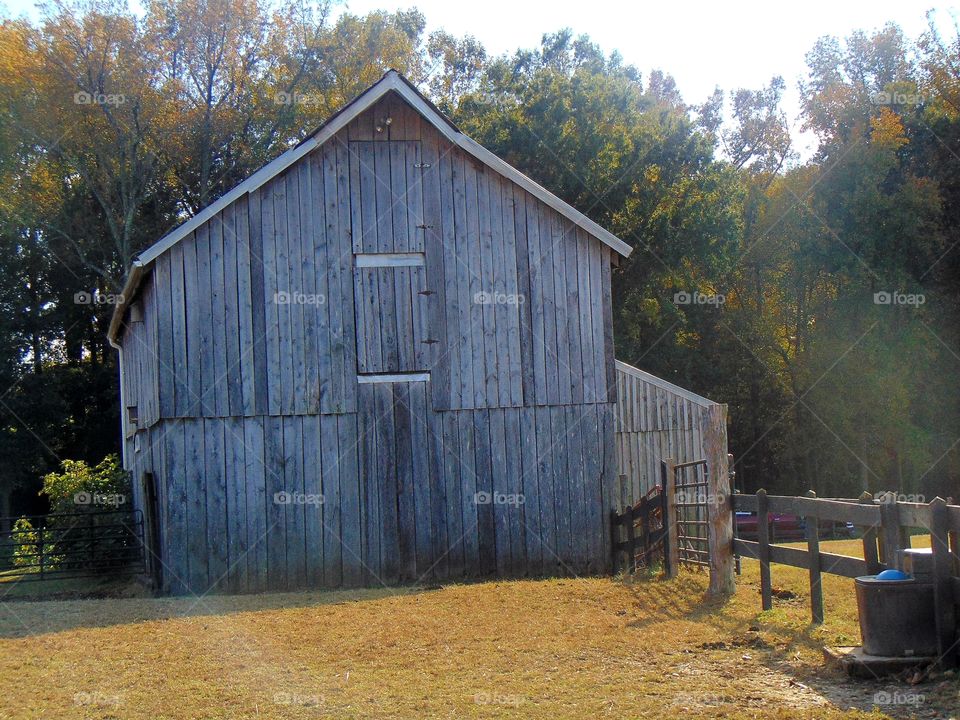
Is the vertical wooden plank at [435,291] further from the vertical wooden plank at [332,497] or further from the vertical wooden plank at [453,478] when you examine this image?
the vertical wooden plank at [332,497]

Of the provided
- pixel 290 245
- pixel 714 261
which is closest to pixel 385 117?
pixel 290 245

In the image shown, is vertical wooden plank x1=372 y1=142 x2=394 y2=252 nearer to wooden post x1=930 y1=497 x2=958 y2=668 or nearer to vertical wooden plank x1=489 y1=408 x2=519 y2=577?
vertical wooden plank x1=489 y1=408 x2=519 y2=577

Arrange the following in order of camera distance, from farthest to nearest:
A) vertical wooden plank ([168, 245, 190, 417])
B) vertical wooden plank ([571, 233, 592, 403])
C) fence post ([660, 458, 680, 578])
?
vertical wooden plank ([571, 233, 592, 403]), vertical wooden plank ([168, 245, 190, 417]), fence post ([660, 458, 680, 578])

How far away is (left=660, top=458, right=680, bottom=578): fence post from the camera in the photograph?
1363cm

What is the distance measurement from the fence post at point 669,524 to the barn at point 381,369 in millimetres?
2630

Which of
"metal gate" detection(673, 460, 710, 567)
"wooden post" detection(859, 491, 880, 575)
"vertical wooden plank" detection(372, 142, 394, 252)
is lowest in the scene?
"metal gate" detection(673, 460, 710, 567)

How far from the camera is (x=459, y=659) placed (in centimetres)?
916

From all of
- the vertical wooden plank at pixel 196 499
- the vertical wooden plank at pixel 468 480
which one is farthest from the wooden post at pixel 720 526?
the vertical wooden plank at pixel 196 499

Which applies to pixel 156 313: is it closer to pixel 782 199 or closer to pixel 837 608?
pixel 837 608

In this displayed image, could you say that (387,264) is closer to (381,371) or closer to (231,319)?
(381,371)

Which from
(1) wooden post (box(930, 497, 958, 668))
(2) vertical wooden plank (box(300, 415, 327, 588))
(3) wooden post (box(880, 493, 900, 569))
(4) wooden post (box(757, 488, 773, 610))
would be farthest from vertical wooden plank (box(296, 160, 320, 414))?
(1) wooden post (box(930, 497, 958, 668))

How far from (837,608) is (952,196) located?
31757 mm

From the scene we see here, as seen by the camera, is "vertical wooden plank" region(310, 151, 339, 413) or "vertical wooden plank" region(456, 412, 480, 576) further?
"vertical wooden plank" region(456, 412, 480, 576)

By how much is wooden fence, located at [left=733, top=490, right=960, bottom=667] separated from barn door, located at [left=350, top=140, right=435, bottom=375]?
6969 mm
